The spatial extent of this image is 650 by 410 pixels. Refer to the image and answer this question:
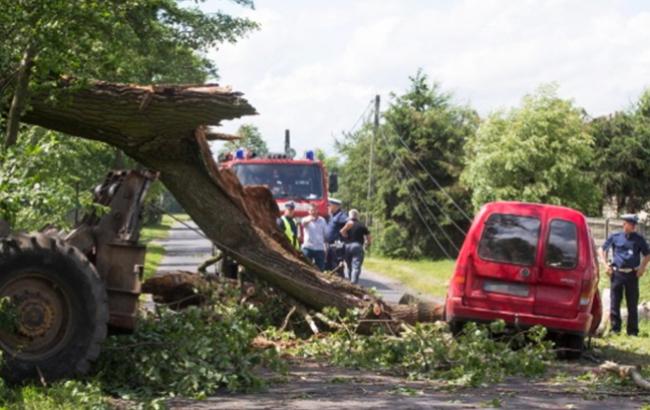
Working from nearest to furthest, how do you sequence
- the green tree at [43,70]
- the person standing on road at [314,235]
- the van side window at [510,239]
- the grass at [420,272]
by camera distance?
the green tree at [43,70]
the van side window at [510,239]
the person standing on road at [314,235]
the grass at [420,272]

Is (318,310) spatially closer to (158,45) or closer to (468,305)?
(468,305)

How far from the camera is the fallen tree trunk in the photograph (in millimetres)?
12750

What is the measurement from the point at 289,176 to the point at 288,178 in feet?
0.15

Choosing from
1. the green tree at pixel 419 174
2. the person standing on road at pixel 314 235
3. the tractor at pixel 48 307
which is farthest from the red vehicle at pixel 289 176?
the green tree at pixel 419 174

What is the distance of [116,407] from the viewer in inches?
372

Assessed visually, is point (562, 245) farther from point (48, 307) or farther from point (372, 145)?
point (372, 145)

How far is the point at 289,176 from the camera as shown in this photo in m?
25.8

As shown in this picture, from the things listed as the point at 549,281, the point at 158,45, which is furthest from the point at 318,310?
the point at 158,45

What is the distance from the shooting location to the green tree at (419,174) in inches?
1965

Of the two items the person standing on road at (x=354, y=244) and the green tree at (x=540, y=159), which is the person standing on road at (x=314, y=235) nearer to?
the person standing on road at (x=354, y=244)

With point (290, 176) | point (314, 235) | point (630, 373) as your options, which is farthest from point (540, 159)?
point (630, 373)

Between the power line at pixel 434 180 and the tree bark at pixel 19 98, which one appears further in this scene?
the power line at pixel 434 180

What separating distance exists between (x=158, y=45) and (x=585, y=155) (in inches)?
772

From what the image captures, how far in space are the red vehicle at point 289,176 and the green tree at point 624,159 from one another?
86.0 ft
